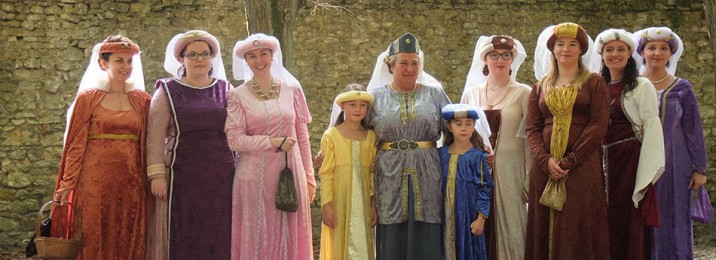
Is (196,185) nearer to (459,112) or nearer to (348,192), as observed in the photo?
(348,192)

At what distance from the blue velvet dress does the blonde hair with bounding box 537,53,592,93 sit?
53 cm

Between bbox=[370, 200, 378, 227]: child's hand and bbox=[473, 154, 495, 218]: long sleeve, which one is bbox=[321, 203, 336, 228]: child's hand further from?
bbox=[473, 154, 495, 218]: long sleeve

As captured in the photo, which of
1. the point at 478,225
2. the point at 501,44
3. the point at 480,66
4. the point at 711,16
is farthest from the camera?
the point at 711,16

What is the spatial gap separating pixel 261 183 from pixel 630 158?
212 centimetres

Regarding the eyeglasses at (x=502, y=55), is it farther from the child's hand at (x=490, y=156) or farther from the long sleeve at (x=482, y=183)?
the long sleeve at (x=482, y=183)

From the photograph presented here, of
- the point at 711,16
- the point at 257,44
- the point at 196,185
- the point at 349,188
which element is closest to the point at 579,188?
the point at 349,188

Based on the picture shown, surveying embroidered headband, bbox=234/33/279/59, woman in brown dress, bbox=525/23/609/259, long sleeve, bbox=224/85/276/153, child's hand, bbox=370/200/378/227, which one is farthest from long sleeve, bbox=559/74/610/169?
embroidered headband, bbox=234/33/279/59

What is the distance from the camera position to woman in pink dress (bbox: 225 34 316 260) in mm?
4465

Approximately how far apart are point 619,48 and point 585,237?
46.1 inches

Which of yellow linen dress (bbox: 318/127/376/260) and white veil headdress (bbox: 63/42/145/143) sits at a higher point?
white veil headdress (bbox: 63/42/145/143)

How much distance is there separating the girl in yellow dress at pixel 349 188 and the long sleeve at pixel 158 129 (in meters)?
0.93

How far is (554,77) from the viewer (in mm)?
4520

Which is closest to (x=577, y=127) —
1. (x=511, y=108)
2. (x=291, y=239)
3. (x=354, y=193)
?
(x=511, y=108)

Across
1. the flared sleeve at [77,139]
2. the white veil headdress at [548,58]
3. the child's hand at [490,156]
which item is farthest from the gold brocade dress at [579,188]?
the flared sleeve at [77,139]
